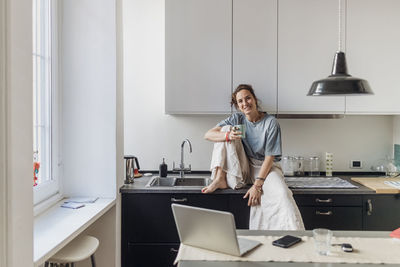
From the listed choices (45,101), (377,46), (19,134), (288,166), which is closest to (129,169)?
(45,101)

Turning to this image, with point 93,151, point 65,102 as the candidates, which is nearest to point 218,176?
point 93,151

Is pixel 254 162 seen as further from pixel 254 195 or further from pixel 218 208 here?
pixel 218 208

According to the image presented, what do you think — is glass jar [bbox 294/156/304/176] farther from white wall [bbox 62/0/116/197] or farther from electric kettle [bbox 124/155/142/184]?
white wall [bbox 62/0/116/197]

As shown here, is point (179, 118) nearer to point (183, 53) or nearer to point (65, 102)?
point (183, 53)

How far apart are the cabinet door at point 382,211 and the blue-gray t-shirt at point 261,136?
70cm

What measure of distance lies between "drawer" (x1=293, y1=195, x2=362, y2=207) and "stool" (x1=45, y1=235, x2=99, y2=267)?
1431 millimetres

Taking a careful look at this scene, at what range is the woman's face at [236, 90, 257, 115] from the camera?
110 inches

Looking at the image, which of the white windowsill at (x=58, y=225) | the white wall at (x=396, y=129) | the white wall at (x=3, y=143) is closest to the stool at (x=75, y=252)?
the white windowsill at (x=58, y=225)

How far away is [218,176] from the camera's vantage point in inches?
109

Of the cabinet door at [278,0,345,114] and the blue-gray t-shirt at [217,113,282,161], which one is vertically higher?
the cabinet door at [278,0,345,114]

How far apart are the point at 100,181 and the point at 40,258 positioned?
43.7 inches

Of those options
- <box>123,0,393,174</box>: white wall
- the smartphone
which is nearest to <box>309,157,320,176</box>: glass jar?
<box>123,0,393,174</box>: white wall

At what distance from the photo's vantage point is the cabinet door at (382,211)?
107 inches

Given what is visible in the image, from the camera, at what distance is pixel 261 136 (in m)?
2.82
